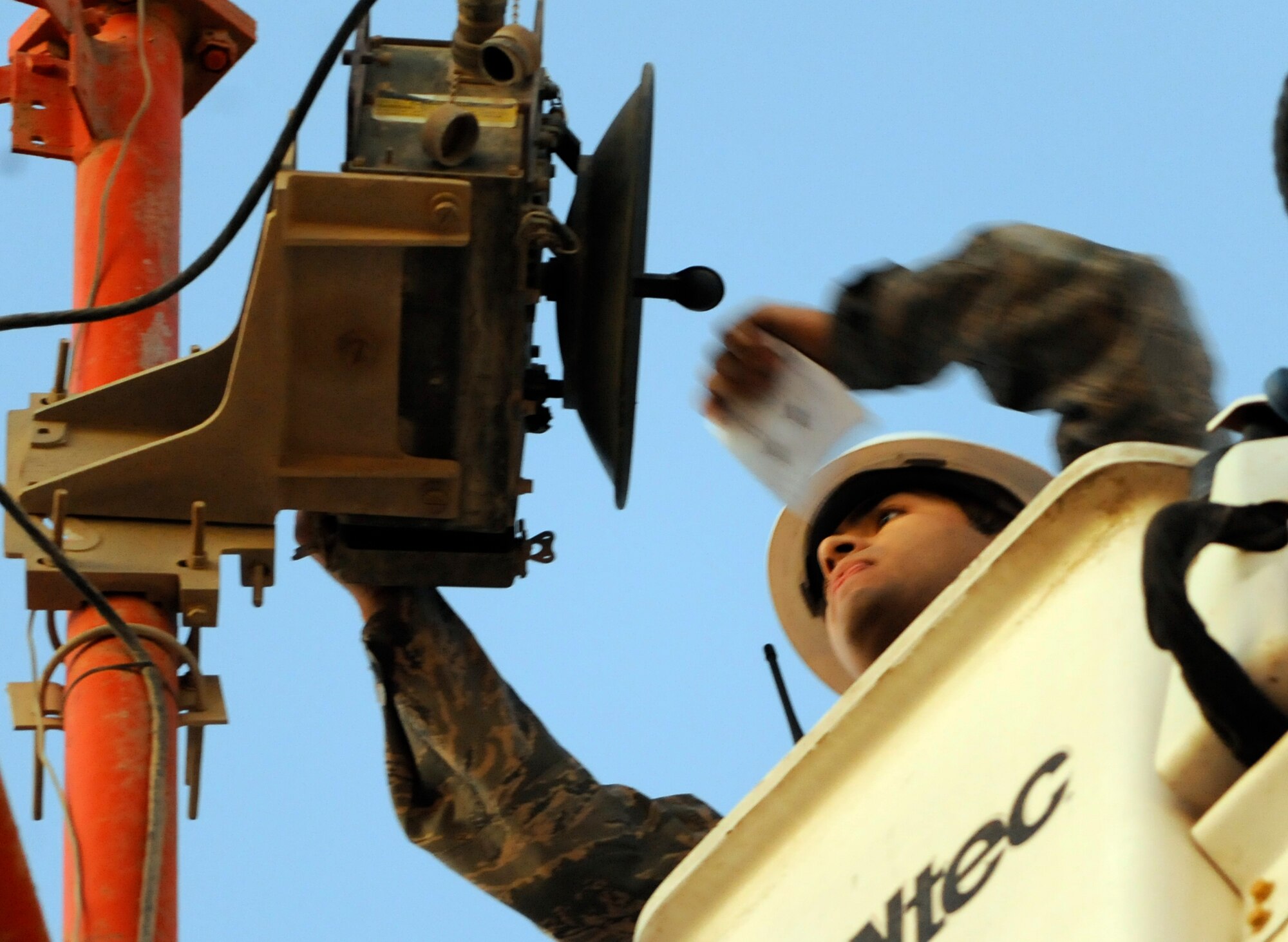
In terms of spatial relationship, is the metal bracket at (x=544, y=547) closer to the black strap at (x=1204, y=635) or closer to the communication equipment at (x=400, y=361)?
the communication equipment at (x=400, y=361)

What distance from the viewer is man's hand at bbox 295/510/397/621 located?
16.5 feet

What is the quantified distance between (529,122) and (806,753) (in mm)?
1903

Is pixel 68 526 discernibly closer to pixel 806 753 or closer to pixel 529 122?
pixel 529 122

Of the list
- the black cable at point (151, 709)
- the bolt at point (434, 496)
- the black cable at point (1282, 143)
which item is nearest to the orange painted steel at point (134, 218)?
the black cable at point (151, 709)

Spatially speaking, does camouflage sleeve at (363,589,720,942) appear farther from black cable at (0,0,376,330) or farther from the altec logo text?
the altec logo text

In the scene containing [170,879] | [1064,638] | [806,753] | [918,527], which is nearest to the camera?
[1064,638]

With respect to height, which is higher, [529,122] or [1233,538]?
[529,122]

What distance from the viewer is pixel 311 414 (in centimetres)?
479

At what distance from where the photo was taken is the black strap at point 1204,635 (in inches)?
83.7

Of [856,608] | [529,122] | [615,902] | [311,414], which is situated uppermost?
[529,122]

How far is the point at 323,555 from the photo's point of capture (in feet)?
16.6

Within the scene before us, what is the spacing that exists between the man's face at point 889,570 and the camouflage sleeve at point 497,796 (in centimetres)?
61

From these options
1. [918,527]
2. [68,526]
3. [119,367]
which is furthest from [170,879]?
[918,527]

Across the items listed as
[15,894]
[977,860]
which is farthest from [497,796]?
[977,860]
